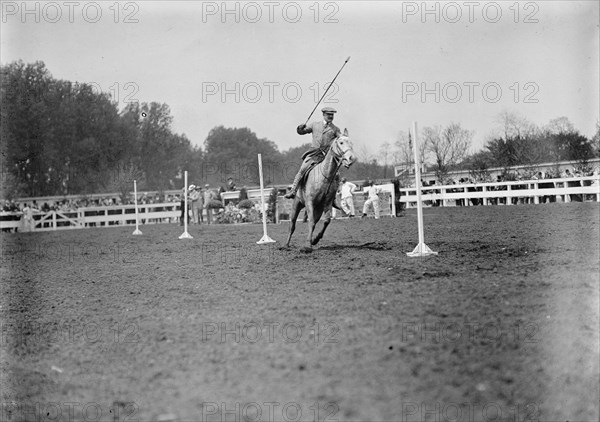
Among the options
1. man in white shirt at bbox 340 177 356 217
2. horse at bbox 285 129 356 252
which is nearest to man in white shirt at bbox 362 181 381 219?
man in white shirt at bbox 340 177 356 217

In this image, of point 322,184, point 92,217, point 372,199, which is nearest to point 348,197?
point 372,199

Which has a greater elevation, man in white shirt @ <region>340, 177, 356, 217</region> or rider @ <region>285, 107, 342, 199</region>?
rider @ <region>285, 107, 342, 199</region>

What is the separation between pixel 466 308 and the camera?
566cm

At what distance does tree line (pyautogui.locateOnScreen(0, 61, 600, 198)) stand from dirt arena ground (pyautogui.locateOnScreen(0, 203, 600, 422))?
27.1 m

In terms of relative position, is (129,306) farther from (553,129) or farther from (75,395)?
(553,129)

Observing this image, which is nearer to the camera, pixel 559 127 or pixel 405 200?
pixel 405 200

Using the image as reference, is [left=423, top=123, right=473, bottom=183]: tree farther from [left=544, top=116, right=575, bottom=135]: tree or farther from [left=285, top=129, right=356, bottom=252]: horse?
[left=285, top=129, right=356, bottom=252]: horse

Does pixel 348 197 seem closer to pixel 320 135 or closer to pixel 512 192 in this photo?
pixel 512 192

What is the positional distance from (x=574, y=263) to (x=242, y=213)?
2298cm

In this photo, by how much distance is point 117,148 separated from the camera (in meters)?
63.2

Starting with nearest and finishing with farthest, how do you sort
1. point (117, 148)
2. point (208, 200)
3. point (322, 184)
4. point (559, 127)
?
point (322, 184) < point (208, 200) < point (559, 127) < point (117, 148)

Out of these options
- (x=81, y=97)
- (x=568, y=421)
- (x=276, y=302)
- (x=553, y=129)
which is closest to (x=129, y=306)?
(x=276, y=302)

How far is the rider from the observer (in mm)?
12109

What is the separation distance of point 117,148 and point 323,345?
61957 mm
